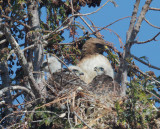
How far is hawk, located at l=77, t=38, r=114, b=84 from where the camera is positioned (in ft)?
30.5

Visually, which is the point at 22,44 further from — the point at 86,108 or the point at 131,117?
the point at 131,117

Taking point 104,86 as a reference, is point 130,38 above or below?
above

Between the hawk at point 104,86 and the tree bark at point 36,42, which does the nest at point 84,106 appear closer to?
the hawk at point 104,86

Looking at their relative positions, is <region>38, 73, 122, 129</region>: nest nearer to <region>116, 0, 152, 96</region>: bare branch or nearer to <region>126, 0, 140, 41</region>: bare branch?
<region>116, 0, 152, 96</region>: bare branch

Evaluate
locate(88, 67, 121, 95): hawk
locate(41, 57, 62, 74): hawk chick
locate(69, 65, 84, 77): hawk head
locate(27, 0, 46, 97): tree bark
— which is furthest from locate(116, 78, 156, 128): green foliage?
locate(41, 57, 62, 74): hawk chick

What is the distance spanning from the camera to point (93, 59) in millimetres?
9555

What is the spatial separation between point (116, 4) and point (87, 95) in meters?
2.43

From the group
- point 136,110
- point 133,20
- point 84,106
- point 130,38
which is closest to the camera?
point 136,110

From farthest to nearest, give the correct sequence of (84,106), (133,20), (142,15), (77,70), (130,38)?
1. (77,70)
2. (142,15)
3. (133,20)
4. (130,38)
5. (84,106)

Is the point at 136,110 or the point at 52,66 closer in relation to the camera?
the point at 136,110

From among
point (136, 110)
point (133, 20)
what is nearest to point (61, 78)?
point (136, 110)

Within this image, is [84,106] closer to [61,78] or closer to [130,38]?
[61,78]

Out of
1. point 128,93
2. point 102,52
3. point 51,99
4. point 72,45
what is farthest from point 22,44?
point 128,93

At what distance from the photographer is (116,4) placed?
848 centimetres
